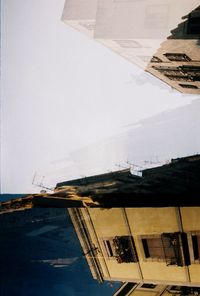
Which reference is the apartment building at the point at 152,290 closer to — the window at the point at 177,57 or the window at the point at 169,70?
the window at the point at 177,57

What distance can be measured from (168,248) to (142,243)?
108 centimetres

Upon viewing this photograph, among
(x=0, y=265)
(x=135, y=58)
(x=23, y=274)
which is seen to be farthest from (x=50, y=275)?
(x=135, y=58)

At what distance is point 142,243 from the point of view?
41.7 ft

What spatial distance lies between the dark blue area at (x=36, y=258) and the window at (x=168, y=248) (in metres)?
3.04

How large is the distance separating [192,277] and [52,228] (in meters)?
5.49

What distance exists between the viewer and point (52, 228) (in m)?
12.7

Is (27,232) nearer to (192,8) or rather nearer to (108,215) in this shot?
(108,215)

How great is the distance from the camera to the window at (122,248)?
13.0m

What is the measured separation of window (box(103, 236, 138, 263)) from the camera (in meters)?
13.0

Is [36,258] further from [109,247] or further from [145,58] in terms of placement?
[145,58]

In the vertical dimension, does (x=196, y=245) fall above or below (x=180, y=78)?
below

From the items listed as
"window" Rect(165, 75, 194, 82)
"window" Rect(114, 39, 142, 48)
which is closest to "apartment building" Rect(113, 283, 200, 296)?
"window" Rect(114, 39, 142, 48)

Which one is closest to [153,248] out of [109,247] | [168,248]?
[168,248]

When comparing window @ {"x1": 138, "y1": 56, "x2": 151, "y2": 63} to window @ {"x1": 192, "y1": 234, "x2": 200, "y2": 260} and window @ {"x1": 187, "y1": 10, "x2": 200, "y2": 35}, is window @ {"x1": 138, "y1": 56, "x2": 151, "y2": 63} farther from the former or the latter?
window @ {"x1": 192, "y1": 234, "x2": 200, "y2": 260}
